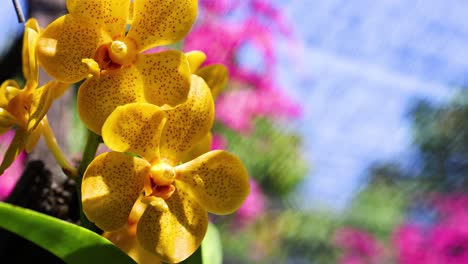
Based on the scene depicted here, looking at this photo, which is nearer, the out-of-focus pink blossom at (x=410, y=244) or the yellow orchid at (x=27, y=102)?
the yellow orchid at (x=27, y=102)

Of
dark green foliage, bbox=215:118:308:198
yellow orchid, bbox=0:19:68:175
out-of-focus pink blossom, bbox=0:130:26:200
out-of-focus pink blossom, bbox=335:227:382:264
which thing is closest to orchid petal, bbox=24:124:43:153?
yellow orchid, bbox=0:19:68:175

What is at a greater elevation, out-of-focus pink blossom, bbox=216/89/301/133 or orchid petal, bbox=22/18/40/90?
orchid petal, bbox=22/18/40/90

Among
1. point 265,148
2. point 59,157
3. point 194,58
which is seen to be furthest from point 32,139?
point 265,148

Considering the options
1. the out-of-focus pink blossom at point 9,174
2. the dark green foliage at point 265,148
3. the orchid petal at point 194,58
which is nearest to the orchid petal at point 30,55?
the orchid petal at point 194,58

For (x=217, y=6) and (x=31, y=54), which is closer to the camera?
(x=31, y=54)

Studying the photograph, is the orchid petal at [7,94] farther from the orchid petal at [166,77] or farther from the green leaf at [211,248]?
the green leaf at [211,248]

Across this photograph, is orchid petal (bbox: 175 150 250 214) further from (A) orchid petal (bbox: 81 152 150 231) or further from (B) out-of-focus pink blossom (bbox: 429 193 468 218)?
(B) out-of-focus pink blossom (bbox: 429 193 468 218)

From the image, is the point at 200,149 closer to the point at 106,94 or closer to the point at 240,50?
the point at 106,94
